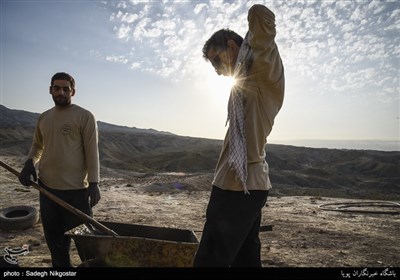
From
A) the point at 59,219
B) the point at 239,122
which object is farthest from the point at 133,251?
the point at 239,122

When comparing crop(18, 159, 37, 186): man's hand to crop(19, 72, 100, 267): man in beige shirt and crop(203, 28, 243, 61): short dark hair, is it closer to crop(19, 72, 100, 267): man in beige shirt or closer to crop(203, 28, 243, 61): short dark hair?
crop(19, 72, 100, 267): man in beige shirt

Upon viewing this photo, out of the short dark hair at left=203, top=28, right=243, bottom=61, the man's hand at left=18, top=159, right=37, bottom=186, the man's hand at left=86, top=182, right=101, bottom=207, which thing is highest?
the short dark hair at left=203, top=28, right=243, bottom=61

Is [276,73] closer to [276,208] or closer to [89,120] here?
[89,120]

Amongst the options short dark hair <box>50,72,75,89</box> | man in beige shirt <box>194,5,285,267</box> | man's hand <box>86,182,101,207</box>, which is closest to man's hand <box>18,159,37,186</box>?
man's hand <box>86,182,101,207</box>

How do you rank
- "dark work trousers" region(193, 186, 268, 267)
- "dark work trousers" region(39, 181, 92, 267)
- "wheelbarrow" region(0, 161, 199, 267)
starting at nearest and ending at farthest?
"dark work trousers" region(193, 186, 268, 267), "wheelbarrow" region(0, 161, 199, 267), "dark work trousers" region(39, 181, 92, 267)

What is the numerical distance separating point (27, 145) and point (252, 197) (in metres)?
36.0

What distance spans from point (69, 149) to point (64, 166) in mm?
203

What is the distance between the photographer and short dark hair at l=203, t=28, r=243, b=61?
2.29 m

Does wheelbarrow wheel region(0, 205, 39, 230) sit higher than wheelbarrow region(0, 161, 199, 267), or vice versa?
wheelbarrow region(0, 161, 199, 267)

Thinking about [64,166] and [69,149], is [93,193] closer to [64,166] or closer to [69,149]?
[64,166]

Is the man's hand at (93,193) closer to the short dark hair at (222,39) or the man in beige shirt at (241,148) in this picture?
the man in beige shirt at (241,148)

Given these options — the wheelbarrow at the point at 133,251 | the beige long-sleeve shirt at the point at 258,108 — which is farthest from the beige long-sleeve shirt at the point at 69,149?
the beige long-sleeve shirt at the point at 258,108

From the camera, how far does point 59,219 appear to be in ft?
12.2

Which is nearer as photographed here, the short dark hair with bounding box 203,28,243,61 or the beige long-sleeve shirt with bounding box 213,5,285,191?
the beige long-sleeve shirt with bounding box 213,5,285,191
